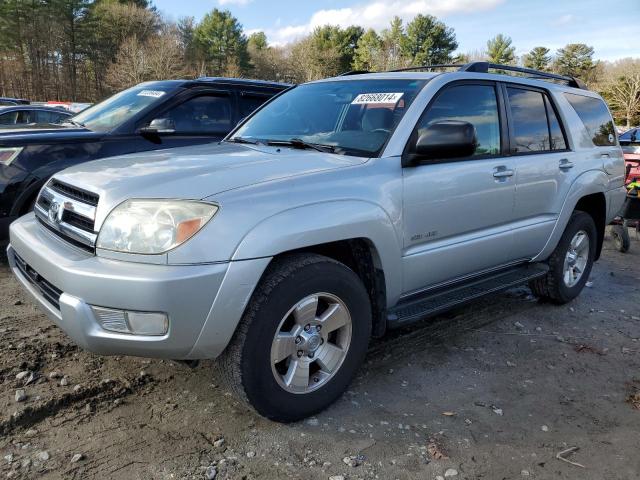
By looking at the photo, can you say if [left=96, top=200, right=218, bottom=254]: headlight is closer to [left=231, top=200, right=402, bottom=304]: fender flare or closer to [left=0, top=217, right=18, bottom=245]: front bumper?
[left=231, top=200, right=402, bottom=304]: fender flare

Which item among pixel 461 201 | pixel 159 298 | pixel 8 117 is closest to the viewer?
pixel 159 298

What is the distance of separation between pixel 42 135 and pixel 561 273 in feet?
15.5

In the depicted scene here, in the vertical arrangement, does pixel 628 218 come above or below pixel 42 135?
below

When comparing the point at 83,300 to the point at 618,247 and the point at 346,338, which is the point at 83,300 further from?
the point at 618,247

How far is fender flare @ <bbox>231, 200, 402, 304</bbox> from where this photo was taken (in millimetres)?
2332

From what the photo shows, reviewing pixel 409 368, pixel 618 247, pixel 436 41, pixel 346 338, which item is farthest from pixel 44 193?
pixel 436 41

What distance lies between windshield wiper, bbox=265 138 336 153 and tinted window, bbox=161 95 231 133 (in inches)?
99.3

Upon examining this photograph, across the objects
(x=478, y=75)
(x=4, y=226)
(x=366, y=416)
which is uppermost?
(x=478, y=75)

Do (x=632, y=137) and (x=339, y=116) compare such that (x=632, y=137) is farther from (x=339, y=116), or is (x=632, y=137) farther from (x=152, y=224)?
(x=152, y=224)

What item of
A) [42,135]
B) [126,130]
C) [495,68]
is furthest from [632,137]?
[42,135]

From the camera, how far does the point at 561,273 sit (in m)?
4.48

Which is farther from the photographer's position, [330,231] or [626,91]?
[626,91]

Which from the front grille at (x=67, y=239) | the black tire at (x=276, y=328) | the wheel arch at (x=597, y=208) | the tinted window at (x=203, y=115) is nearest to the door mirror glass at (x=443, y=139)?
the black tire at (x=276, y=328)

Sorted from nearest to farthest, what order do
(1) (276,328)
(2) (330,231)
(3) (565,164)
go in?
(1) (276,328) < (2) (330,231) < (3) (565,164)
